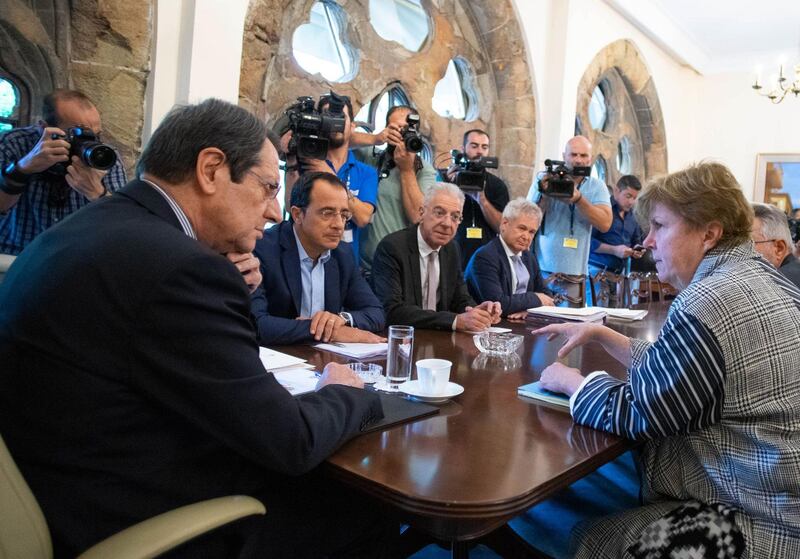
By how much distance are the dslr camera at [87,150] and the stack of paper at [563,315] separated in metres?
1.83

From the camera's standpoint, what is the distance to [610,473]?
172cm

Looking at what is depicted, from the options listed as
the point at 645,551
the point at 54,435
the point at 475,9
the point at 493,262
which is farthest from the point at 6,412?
the point at 475,9

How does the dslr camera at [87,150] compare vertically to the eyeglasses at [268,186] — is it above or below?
above

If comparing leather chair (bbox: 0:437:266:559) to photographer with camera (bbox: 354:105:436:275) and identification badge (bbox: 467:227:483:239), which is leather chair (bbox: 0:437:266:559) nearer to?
photographer with camera (bbox: 354:105:436:275)

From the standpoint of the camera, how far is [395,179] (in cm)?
354

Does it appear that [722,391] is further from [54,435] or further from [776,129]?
[776,129]

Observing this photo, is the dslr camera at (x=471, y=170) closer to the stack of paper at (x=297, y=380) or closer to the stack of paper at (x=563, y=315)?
the stack of paper at (x=563, y=315)

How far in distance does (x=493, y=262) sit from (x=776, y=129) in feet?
25.4

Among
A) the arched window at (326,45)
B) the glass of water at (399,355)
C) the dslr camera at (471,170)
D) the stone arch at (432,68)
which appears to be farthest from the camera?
the arched window at (326,45)

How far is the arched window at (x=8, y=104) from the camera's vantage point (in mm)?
2896

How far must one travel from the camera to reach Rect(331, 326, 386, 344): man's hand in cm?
198

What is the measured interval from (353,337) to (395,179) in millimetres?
1720

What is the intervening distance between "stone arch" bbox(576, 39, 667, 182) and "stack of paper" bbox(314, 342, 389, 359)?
203 inches

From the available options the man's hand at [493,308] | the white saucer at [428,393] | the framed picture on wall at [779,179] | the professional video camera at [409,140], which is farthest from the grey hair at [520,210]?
the framed picture on wall at [779,179]
